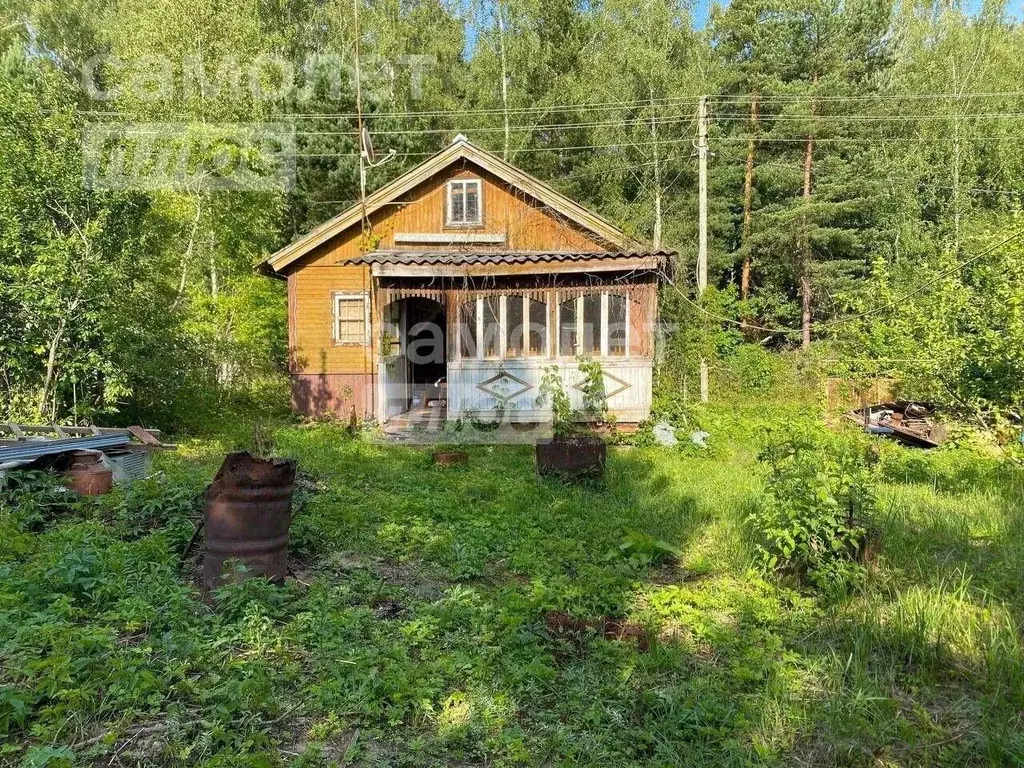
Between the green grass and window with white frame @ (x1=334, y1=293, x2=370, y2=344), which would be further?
window with white frame @ (x1=334, y1=293, x2=370, y2=344)

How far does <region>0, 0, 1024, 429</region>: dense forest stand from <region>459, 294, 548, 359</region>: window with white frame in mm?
4510

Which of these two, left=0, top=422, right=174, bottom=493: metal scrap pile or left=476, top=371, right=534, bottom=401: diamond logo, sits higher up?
left=476, top=371, right=534, bottom=401: diamond logo

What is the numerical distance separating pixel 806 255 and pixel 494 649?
75.1ft

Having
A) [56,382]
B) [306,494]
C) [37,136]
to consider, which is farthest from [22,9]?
[306,494]

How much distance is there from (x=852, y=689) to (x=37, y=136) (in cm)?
1200

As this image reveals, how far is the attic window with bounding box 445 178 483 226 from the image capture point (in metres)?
13.8

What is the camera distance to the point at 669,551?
542 cm

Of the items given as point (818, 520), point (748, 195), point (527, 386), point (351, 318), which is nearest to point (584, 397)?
point (527, 386)

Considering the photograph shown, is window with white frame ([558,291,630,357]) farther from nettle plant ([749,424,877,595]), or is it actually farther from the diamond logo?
nettle plant ([749,424,877,595])

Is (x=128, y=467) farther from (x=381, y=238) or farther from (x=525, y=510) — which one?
(x=381, y=238)

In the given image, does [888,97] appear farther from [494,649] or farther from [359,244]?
[494,649]

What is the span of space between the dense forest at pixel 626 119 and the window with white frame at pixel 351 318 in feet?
10.1

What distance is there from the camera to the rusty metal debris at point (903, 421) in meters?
11.9
